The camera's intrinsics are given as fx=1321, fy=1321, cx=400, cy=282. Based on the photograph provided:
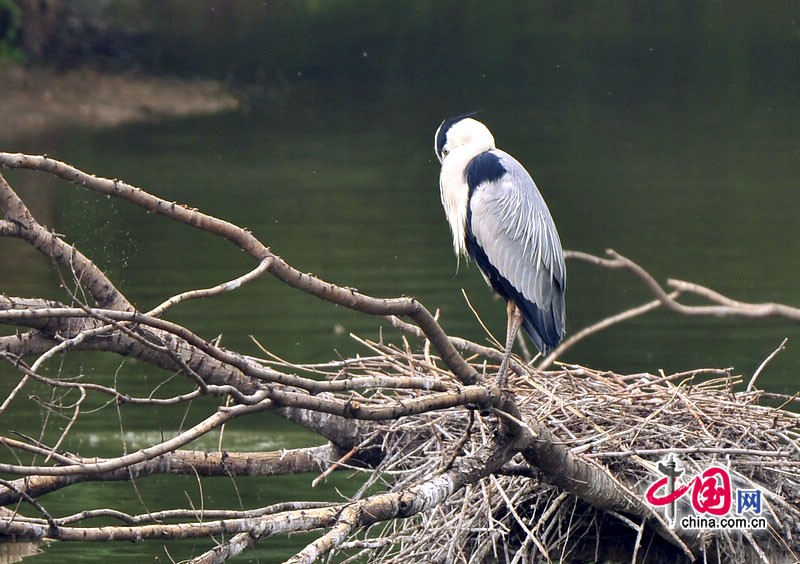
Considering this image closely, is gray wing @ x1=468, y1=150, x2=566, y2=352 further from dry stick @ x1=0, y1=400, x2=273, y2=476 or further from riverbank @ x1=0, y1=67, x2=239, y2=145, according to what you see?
riverbank @ x1=0, y1=67, x2=239, y2=145

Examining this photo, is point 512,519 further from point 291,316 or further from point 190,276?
point 190,276

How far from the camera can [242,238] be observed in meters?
3.12

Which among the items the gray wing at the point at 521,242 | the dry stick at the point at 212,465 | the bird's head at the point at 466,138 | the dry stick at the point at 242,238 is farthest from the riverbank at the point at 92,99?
the dry stick at the point at 242,238

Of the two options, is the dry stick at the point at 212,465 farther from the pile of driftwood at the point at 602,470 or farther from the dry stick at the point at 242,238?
the dry stick at the point at 242,238

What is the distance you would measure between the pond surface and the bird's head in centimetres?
167

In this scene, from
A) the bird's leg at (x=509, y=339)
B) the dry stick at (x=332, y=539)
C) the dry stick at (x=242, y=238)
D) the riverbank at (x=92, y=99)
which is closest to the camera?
the dry stick at (x=332, y=539)

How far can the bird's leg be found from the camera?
402 centimetres

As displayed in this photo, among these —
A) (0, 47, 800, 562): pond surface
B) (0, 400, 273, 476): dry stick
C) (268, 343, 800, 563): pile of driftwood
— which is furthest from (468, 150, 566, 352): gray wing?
(0, 400, 273, 476): dry stick

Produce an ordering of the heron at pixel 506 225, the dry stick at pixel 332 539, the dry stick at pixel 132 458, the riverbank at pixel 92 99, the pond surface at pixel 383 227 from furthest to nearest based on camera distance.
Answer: the riverbank at pixel 92 99, the pond surface at pixel 383 227, the heron at pixel 506 225, the dry stick at pixel 332 539, the dry stick at pixel 132 458

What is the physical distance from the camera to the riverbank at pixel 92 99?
24766mm

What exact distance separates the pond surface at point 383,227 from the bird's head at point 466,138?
5.48 ft

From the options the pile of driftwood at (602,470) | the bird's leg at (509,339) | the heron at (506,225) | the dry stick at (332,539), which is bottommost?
the pile of driftwood at (602,470)

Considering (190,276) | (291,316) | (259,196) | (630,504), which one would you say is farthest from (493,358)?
(259,196)

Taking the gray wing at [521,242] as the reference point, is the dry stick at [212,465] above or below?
below
